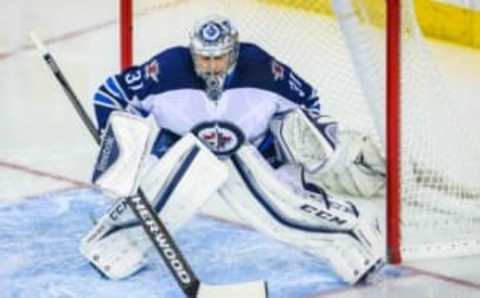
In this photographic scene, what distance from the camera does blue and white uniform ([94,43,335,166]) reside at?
2.86m

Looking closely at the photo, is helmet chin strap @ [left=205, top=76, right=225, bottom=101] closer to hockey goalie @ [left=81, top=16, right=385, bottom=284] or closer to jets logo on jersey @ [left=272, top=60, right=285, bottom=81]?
hockey goalie @ [left=81, top=16, right=385, bottom=284]

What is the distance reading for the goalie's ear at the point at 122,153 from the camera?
2635mm

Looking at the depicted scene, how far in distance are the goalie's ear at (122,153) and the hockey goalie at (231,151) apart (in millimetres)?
75

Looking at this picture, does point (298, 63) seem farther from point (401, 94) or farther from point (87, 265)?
point (87, 265)

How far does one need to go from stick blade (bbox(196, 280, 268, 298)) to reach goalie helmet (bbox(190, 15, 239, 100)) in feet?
1.18

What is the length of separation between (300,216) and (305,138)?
0.15 metres

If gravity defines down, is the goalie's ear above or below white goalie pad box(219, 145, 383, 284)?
above

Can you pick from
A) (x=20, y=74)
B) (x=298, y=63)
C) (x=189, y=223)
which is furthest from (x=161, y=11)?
(x=189, y=223)

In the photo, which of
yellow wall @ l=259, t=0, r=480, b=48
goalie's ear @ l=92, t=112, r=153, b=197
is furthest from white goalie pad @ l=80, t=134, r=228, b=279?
yellow wall @ l=259, t=0, r=480, b=48

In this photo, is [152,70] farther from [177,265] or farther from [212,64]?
[177,265]

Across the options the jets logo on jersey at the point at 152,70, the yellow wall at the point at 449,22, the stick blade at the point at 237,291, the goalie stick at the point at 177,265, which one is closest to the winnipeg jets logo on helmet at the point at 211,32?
the jets logo on jersey at the point at 152,70

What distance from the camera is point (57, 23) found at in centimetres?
556

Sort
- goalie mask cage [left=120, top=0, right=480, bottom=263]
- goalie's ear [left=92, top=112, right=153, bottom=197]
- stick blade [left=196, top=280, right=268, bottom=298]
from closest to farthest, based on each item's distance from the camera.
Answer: goalie's ear [left=92, top=112, right=153, bottom=197]
stick blade [left=196, top=280, right=268, bottom=298]
goalie mask cage [left=120, top=0, right=480, bottom=263]

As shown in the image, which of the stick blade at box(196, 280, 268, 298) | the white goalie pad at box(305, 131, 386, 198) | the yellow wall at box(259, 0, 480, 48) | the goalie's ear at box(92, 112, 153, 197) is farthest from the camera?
the yellow wall at box(259, 0, 480, 48)
